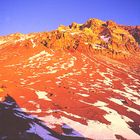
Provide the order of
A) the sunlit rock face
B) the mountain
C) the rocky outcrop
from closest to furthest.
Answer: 1. the mountain
2. the sunlit rock face
3. the rocky outcrop

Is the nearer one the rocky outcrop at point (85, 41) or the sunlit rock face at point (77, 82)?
the sunlit rock face at point (77, 82)

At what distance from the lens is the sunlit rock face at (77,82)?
3819cm

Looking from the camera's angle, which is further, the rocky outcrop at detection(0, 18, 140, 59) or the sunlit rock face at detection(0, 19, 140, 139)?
the rocky outcrop at detection(0, 18, 140, 59)

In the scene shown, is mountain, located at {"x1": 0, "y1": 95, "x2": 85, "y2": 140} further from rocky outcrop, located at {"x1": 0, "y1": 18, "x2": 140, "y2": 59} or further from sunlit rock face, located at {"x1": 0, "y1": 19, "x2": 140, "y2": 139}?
rocky outcrop, located at {"x1": 0, "y1": 18, "x2": 140, "y2": 59}

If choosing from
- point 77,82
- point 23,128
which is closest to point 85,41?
point 77,82

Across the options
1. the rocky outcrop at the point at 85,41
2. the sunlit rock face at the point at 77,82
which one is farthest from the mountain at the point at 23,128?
the rocky outcrop at the point at 85,41

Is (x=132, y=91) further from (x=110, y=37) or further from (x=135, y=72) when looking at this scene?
(x=110, y=37)

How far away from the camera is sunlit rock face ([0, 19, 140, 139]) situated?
38188 mm

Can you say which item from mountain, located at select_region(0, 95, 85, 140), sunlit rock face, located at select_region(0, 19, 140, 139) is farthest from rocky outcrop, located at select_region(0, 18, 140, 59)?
mountain, located at select_region(0, 95, 85, 140)

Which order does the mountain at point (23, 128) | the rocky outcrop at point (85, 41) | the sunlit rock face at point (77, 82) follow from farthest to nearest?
the rocky outcrop at point (85, 41), the sunlit rock face at point (77, 82), the mountain at point (23, 128)

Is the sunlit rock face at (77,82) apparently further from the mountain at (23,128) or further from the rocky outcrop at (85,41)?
the mountain at (23,128)

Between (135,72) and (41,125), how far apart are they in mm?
52681

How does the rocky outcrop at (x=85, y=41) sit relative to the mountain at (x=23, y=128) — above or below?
above

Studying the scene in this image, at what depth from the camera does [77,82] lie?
6038cm
